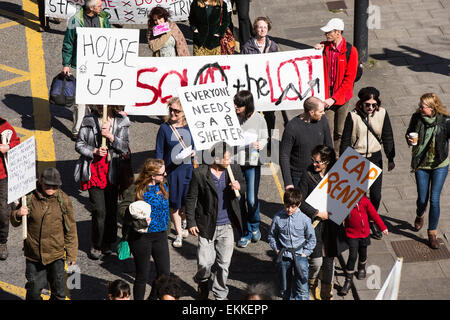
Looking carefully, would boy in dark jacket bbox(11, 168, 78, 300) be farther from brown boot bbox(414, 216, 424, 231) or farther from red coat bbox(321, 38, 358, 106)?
brown boot bbox(414, 216, 424, 231)

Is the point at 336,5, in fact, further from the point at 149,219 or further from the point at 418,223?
the point at 149,219

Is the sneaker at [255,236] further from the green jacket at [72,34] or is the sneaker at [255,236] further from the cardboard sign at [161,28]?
the green jacket at [72,34]

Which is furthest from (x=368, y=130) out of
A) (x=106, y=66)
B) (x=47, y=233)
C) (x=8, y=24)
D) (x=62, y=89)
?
(x=8, y=24)

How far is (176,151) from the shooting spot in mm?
9984

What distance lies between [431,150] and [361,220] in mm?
1402

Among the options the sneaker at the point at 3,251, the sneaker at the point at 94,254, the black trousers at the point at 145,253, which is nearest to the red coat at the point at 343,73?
the black trousers at the point at 145,253

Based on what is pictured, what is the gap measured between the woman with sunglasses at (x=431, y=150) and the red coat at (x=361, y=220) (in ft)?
3.64

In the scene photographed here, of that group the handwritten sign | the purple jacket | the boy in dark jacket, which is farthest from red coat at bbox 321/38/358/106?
the handwritten sign

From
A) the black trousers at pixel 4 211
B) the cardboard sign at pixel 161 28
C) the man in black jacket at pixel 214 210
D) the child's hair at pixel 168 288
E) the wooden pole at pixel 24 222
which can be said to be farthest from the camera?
the cardboard sign at pixel 161 28

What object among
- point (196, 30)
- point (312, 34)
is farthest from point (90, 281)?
point (312, 34)

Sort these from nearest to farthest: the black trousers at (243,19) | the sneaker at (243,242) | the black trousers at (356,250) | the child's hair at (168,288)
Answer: the child's hair at (168,288), the black trousers at (356,250), the sneaker at (243,242), the black trousers at (243,19)

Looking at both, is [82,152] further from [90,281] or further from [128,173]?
[90,281]

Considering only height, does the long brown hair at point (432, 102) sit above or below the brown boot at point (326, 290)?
above

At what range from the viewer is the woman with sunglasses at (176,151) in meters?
9.90
